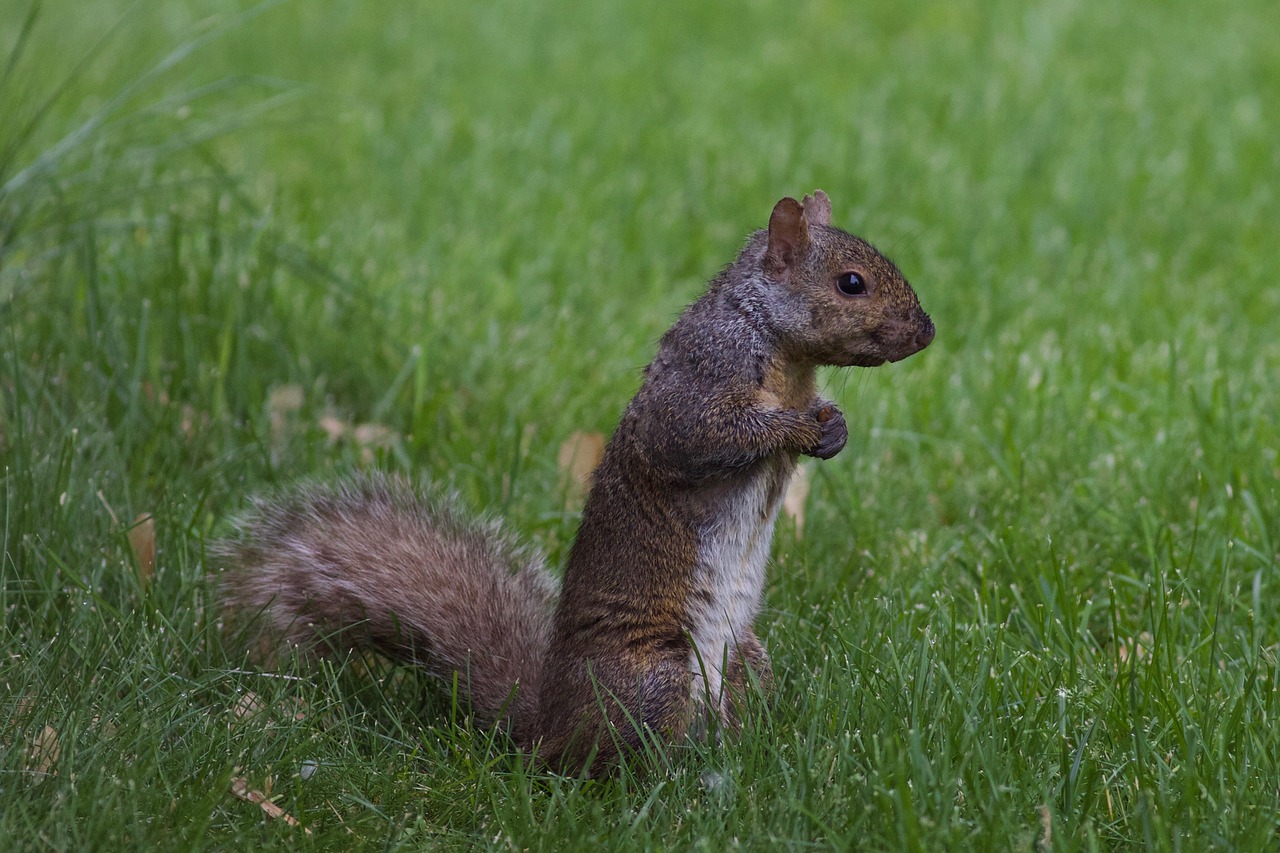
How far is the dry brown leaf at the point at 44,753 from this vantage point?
2.30 metres

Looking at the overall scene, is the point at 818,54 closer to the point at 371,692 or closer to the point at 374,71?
the point at 374,71

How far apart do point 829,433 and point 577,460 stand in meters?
1.29

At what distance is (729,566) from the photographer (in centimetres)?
267

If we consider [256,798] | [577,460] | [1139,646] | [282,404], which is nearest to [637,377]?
[577,460]

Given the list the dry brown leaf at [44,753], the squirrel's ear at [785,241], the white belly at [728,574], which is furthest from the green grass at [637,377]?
the squirrel's ear at [785,241]

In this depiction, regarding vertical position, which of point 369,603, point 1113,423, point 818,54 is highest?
point 818,54

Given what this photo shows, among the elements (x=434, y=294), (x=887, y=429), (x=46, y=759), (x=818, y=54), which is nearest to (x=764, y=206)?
(x=434, y=294)

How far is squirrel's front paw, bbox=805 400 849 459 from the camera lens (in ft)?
8.66

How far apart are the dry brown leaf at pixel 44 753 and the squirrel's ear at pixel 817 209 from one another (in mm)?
1623

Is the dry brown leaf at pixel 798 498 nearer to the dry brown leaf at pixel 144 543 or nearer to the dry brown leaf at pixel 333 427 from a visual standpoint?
the dry brown leaf at pixel 333 427

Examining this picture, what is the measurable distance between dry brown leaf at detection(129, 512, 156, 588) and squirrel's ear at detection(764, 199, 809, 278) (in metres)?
1.39

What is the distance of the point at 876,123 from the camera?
6402 millimetres

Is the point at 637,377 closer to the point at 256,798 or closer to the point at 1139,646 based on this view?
the point at 1139,646

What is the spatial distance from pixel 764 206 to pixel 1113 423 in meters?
1.96
